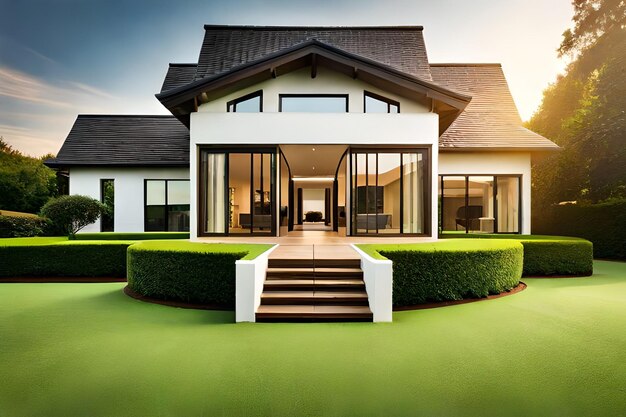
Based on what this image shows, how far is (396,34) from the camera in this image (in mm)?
15930

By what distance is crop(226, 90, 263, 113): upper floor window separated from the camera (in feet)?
39.7

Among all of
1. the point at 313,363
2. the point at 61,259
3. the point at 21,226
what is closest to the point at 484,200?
the point at 313,363

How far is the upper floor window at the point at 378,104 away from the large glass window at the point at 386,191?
1.43 m

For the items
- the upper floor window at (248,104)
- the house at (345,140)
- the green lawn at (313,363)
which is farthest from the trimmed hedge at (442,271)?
the upper floor window at (248,104)

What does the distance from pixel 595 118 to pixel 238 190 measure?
727 inches

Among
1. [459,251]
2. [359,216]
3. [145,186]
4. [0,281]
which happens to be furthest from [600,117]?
[0,281]

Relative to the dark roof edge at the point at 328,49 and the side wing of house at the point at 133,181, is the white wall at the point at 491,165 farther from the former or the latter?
the side wing of house at the point at 133,181

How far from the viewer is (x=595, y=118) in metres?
18.3

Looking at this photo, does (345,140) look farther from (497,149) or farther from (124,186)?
(124,186)

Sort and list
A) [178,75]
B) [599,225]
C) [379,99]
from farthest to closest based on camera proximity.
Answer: [178,75]
[599,225]
[379,99]

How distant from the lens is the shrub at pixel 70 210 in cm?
1277

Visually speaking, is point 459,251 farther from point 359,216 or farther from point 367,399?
point 359,216

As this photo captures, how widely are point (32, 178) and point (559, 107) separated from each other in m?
44.9

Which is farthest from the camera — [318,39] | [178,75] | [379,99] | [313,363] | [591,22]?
[591,22]
